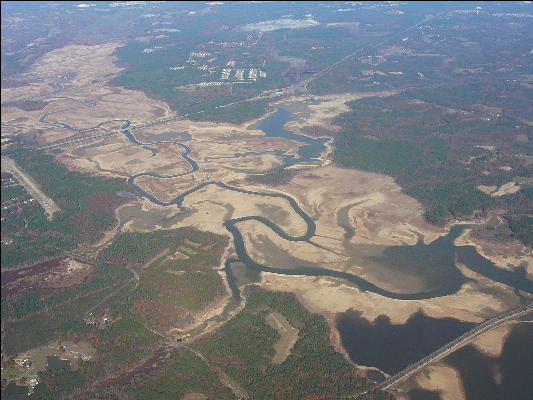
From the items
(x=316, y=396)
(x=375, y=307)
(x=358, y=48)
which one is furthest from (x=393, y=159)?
(x=358, y=48)

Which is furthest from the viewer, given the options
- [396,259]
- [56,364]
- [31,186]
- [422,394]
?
[31,186]

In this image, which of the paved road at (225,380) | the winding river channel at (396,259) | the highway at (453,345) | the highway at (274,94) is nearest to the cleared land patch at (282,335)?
the paved road at (225,380)

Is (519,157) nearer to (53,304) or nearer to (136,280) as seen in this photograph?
(136,280)

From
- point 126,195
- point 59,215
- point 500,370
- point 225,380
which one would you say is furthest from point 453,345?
point 59,215

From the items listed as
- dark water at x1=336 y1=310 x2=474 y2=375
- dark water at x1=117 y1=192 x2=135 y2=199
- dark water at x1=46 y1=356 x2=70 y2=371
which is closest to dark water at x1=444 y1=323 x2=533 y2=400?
dark water at x1=336 y1=310 x2=474 y2=375

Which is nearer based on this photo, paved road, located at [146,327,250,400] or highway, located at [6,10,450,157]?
paved road, located at [146,327,250,400]

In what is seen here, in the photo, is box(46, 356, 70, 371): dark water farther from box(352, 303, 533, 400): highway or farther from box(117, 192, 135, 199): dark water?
box(117, 192, 135, 199): dark water

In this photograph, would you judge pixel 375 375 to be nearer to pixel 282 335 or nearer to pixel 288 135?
pixel 282 335
